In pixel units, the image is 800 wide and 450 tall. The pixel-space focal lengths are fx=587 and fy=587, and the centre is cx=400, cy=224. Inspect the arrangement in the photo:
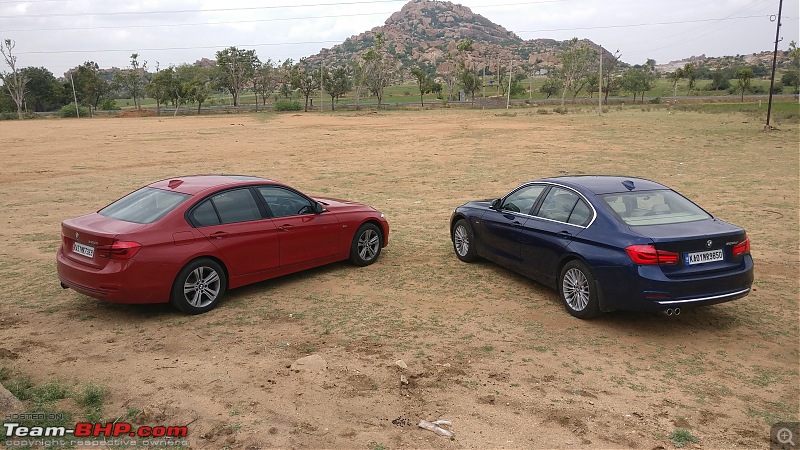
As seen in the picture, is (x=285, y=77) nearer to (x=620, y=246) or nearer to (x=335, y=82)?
(x=335, y=82)

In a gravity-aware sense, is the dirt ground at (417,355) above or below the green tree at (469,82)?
below

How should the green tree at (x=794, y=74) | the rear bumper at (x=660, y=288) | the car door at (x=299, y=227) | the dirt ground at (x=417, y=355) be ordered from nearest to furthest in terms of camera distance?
the dirt ground at (x=417, y=355)
the rear bumper at (x=660, y=288)
the car door at (x=299, y=227)
the green tree at (x=794, y=74)

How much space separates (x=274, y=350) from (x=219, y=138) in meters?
28.4

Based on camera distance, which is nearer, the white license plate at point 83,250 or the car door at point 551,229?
the white license plate at point 83,250

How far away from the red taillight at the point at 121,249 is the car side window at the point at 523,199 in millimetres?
4601

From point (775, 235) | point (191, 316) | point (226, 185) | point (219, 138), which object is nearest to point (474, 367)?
point (191, 316)

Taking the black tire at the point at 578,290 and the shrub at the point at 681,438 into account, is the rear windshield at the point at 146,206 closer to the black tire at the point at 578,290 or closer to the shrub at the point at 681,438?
the black tire at the point at 578,290

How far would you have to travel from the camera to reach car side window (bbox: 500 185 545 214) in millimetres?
7611

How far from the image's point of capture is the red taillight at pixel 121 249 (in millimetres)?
6004

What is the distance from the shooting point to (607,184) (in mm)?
7094

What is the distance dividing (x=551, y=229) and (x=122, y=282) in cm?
477

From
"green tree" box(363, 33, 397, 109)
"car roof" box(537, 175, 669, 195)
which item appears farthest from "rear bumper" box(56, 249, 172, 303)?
"green tree" box(363, 33, 397, 109)

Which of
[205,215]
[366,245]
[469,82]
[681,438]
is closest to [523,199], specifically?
[366,245]

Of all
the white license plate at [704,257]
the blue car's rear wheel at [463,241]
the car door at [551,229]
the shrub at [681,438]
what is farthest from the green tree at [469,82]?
the shrub at [681,438]
